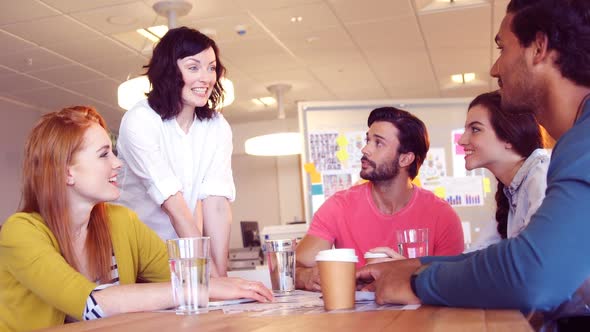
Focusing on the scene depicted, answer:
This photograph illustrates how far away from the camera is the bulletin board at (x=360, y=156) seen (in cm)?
440

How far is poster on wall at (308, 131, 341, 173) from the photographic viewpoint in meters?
4.40

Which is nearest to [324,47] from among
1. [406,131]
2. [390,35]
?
[390,35]

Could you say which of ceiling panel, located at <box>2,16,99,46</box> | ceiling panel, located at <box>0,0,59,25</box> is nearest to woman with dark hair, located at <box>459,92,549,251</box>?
ceiling panel, located at <box>0,0,59,25</box>

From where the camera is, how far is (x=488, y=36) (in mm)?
6008

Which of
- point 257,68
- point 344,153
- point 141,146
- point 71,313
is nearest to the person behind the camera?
point 71,313

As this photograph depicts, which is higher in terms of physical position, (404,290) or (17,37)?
(17,37)

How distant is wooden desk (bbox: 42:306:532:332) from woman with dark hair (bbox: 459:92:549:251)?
946 millimetres

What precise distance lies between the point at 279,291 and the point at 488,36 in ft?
16.3

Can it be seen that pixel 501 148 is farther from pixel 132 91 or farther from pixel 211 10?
pixel 211 10

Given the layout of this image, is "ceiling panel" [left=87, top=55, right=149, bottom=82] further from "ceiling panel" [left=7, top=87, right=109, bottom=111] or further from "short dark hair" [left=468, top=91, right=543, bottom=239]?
"short dark hair" [left=468, top=91, right=543, bottom=239]

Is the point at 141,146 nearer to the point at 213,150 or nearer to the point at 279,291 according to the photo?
the point at 213,150

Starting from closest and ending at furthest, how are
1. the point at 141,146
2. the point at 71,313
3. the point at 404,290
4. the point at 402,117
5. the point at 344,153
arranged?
1. the point at 404,290
2. the point at 71,313
3. the point at 141,146
4. the point at 402,117
5. the point at 344,153

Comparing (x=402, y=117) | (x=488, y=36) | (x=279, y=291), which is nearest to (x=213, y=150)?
(x=279, y=291)

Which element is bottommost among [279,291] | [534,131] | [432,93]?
[279,291]
